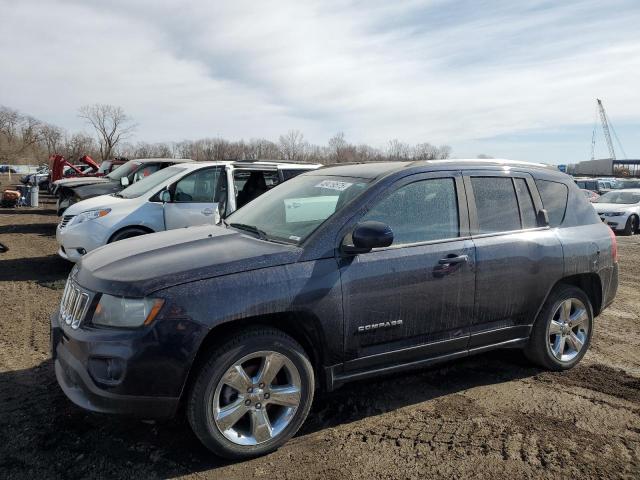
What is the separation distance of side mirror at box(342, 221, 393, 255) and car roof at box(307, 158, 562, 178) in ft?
2.05

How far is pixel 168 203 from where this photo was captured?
304 inches

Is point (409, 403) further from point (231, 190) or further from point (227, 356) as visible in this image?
point (231, 190)

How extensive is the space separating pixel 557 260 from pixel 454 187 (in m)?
1.15

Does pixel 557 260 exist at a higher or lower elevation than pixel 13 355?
higher

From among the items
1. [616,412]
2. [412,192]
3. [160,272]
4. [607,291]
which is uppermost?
[412,192]

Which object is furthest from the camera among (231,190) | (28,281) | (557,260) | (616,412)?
(231,190)

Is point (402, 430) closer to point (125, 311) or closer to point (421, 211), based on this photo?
point (421, 211)

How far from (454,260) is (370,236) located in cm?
83

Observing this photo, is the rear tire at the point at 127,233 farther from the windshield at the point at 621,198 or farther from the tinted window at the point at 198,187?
the windshield at the point at 621,198

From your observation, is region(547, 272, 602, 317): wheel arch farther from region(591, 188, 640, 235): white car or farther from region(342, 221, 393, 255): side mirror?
region(591, 188, 640, 235): white car

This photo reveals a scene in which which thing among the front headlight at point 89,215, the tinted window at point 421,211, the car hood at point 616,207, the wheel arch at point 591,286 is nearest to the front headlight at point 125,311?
the tinted window at point 421,211

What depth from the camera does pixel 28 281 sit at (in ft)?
23.9

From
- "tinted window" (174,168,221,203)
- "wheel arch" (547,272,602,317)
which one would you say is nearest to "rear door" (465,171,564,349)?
"wheel arch" (547,272,602,317)

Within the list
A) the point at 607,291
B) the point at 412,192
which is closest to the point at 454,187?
the point at 412,192
